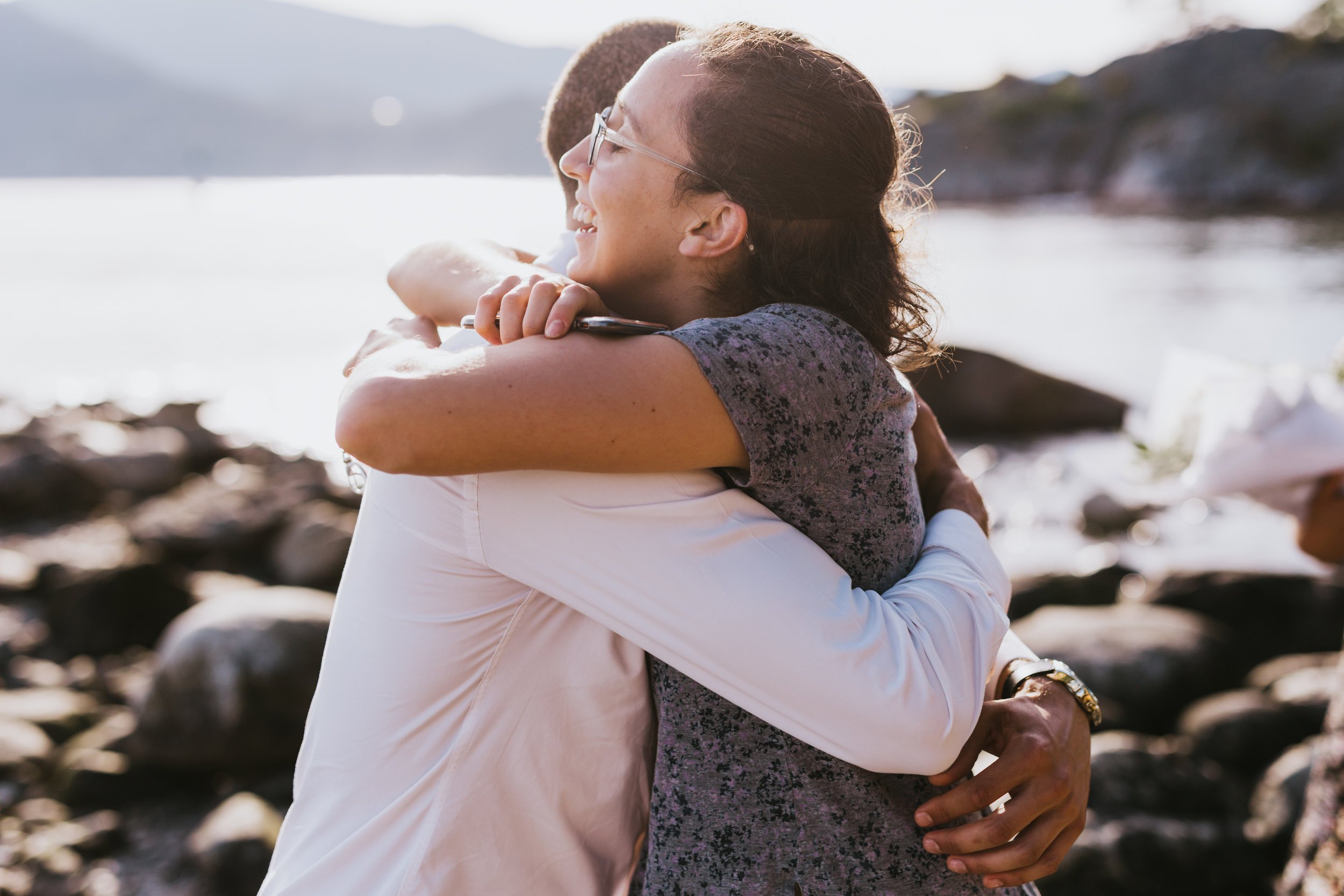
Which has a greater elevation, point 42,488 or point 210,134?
point 42,488

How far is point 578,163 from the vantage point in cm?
172

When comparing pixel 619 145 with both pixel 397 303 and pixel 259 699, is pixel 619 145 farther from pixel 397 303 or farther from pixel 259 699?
pixel 397 303

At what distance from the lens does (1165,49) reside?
4650cm

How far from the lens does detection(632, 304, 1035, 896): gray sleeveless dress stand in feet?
4.60

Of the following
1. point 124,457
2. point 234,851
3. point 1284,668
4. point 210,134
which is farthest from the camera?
point 210,134

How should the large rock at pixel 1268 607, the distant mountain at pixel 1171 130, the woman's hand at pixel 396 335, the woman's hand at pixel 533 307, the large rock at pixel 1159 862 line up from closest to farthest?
1. the woman's hand at pixel 533 307
2. the woman's hand at pixel 396 335
3. the large rock at pixel 1159 862
4. the large rock at pixel 1268 607
5. the distant mountain at pixel 1171 130

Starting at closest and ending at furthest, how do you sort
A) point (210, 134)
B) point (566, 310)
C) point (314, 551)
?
point (566, 310), point (314, 551), point (210, 134)

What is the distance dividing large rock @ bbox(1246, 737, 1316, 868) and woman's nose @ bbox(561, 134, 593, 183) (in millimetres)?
3847

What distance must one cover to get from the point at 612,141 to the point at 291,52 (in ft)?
629

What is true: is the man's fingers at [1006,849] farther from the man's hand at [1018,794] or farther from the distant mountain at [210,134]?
the distant mountain at [210,134]

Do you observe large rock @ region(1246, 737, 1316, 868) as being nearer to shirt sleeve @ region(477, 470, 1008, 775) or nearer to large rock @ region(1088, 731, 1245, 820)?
large rock @ region(1088, 731, 1245, 820)

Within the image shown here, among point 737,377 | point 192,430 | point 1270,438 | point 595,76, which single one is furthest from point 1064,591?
point 192,430

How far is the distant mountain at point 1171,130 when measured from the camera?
38.3 metres

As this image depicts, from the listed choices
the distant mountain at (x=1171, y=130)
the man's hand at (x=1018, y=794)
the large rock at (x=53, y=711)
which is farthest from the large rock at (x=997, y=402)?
the distant mountain at (x=1171, y=130)
